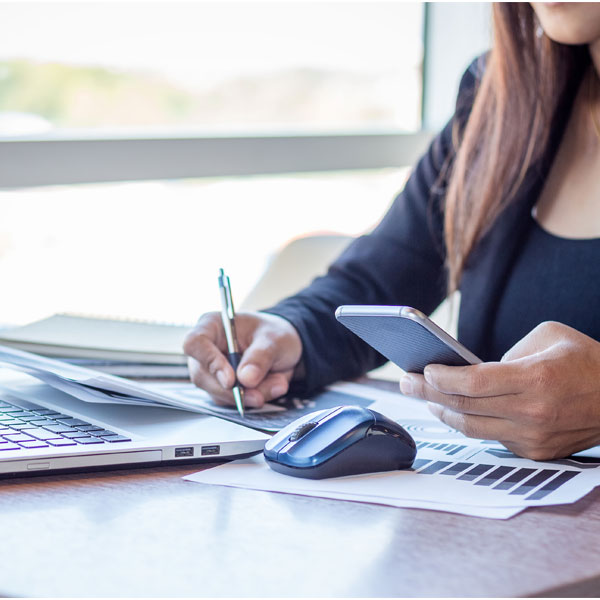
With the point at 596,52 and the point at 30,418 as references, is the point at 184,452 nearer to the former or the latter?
the point at 30,418

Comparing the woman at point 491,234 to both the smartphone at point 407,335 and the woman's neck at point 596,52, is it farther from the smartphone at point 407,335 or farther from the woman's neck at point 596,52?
the smartphone at point 407,335

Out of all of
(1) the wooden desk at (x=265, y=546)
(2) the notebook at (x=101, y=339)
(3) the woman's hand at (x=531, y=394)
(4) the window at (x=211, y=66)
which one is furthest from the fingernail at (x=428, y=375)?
(4) the window at (x=211, y=66)

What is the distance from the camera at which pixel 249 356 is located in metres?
0.98

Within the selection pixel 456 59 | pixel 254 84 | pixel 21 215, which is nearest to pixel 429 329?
pixel 21 215

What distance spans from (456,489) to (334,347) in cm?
46

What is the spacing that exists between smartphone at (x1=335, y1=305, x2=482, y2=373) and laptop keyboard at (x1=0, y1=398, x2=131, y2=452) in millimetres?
221

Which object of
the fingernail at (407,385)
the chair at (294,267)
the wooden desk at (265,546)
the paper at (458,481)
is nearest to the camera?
the wooden desk at (265,546)

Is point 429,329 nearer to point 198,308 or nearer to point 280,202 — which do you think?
point 198,308

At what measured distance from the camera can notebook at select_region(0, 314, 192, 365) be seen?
1163mm

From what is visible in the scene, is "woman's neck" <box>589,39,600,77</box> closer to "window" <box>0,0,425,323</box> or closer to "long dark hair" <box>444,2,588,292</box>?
"long dark hair" <box>444,2,588,292</box>

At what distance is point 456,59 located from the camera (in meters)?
2.35

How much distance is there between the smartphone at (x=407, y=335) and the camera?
2.15ft

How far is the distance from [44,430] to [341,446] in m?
0.26

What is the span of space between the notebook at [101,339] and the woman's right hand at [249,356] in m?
0.14
